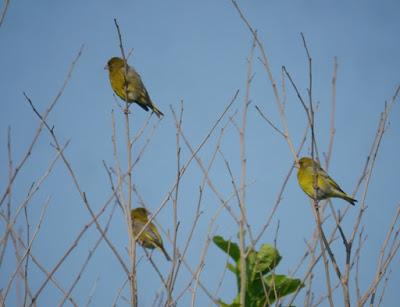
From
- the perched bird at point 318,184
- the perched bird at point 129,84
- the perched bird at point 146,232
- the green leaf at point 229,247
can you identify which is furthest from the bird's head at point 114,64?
the green leaf at point 229,247

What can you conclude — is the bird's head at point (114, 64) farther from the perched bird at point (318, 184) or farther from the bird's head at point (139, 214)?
the perched bird at point (318, 184)

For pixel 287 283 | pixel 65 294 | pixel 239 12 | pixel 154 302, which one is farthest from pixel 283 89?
pixel 65 294

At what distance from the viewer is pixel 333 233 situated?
3850 millimetres

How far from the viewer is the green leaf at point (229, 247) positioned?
→ 4215mm

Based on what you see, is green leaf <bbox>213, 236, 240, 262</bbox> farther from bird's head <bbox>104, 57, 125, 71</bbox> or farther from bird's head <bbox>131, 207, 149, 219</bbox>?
bird's head <bbox>104, 57, 125, 71</bbox>

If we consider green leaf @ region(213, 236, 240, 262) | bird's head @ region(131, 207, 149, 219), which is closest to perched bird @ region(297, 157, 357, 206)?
bird's head @ region(131, 207, 149, 219)

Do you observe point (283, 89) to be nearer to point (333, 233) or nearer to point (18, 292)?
point (333, 233)

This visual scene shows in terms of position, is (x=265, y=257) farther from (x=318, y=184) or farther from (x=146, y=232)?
(x=318, y=184)

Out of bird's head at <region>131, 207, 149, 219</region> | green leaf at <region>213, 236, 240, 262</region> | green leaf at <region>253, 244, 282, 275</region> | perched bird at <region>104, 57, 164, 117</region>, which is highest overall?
perched bird at <region>104, 57, 164, 117</region>

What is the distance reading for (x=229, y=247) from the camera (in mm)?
4148

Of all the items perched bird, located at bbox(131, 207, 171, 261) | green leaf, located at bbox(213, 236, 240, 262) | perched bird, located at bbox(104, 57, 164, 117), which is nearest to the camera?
green leaf, located at bbox(213, 236, 240, 262)

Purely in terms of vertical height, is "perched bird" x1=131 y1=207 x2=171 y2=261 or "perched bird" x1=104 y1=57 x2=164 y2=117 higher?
"perched bird" x1=104 y1=57 x2=164 y2=117

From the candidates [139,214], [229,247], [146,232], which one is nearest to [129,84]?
[139,214]

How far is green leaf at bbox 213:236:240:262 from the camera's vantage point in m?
4.21
